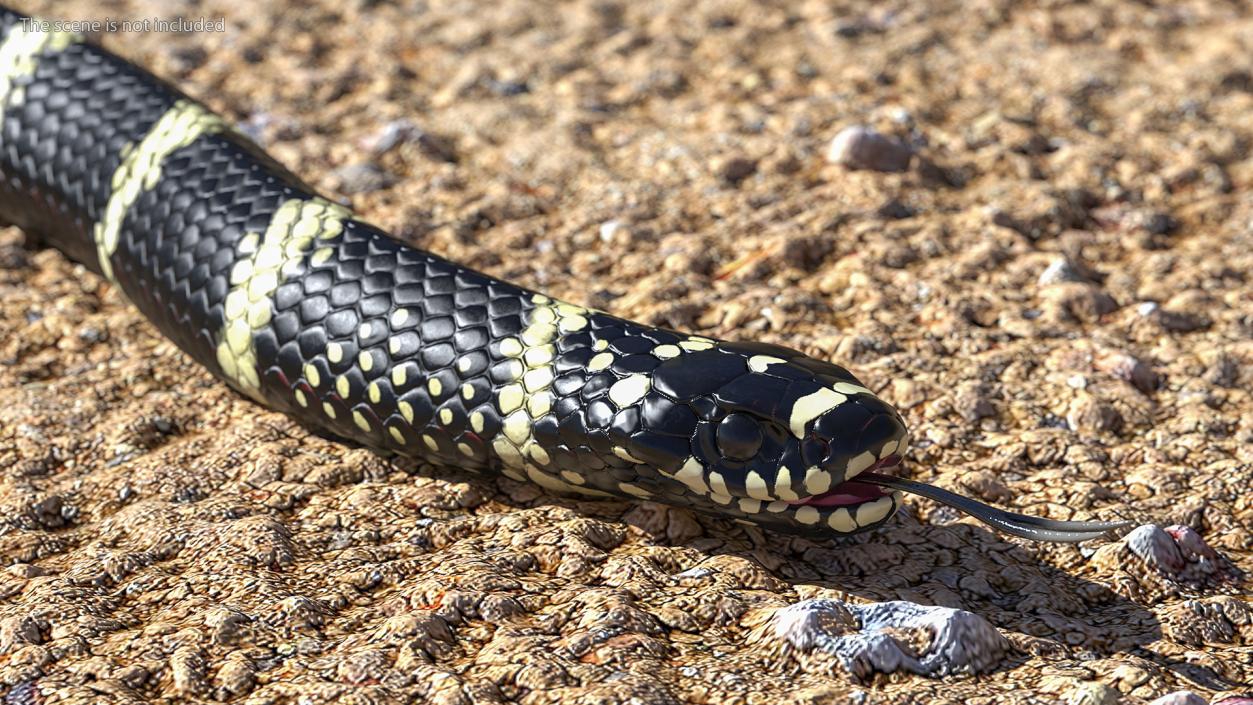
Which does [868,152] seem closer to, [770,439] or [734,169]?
[734,169]

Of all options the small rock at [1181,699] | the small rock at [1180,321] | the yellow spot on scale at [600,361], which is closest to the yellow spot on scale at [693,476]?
the yellow spot on scale at [600,361]

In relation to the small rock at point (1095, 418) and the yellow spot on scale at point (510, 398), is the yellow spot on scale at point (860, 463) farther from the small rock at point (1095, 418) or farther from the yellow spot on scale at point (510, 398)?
the small rock at point (1095, 418)

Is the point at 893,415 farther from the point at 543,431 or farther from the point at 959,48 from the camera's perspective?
A: the point at 959,48

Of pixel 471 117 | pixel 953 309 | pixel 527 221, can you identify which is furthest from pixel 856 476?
pixel 471 117

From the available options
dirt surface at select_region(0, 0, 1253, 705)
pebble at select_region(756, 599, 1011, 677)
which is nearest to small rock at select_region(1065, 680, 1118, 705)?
dirt surface at select_region(0, 0, 1253, 705)

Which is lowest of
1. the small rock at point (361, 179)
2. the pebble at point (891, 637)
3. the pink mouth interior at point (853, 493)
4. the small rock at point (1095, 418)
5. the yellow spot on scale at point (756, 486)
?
the small rock at point (1095, 418)

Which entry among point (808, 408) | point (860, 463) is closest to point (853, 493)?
point (860, 463)
